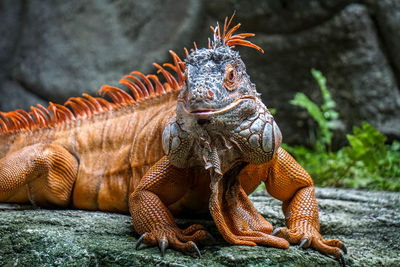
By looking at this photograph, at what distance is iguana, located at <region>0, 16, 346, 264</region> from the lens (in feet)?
8.43

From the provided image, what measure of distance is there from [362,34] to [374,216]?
175 inches

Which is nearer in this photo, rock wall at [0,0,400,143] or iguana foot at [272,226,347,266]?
iguana foot at [272,226,347,266]

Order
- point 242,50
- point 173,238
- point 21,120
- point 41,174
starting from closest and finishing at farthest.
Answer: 1. point 173,238
2. point 41,174
3. point 21,120
4. point 242,50

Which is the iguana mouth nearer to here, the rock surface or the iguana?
the iguana

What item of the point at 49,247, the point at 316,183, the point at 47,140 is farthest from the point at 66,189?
the point at 316,183

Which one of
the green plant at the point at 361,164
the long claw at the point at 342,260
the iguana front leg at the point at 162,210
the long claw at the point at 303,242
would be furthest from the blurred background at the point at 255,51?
the long claw at the point at 342,260

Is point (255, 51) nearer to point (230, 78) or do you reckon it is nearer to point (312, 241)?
point (230, 78)

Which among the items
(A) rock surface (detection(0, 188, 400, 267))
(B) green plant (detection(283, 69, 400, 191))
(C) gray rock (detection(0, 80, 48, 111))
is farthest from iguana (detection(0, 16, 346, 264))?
(C) gray rock (detection(0, 80, 48, 111))

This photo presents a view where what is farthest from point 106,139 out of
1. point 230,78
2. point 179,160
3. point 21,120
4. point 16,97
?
point 16,97

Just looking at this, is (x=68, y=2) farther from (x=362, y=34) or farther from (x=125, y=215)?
(x=125, y=215)

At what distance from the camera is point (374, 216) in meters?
4.16

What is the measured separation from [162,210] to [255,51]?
17.8ft

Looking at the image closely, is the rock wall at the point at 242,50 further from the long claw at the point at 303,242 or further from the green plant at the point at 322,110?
the long claw at the point at 303,242

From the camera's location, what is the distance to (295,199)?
319 centimetres
